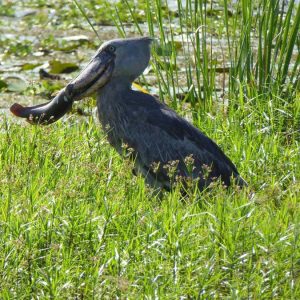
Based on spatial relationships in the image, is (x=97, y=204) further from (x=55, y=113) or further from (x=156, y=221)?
(x=55, y=113)

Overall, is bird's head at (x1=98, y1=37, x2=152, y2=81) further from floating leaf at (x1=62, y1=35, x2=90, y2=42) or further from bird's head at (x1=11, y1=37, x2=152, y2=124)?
floating leaf at (x1=62, y1=35, x2=90, y2=42)

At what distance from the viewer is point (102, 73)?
6.24 metres

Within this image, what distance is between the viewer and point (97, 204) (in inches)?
200

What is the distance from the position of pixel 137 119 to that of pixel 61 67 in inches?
109

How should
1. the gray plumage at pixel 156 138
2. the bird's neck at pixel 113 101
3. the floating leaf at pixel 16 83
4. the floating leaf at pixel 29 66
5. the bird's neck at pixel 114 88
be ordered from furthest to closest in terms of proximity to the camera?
1. the floating leaf at pixel 29 66
2. the floating leaf at pixel 16 83
3. the bird's neck at pixel 114 88
4. the bird's neck at pixel 113 101
5. the gray plumage at pixel 156 138

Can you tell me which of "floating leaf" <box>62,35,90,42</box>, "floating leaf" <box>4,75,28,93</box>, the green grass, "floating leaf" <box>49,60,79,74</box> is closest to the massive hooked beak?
the green grass

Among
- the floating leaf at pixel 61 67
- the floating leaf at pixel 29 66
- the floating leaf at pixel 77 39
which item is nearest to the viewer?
the floating leaf at pixel 61 67

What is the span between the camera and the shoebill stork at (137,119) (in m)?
5.89

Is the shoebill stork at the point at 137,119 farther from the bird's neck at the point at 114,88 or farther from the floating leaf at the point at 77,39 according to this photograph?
the floating leaf at the point at 77,39

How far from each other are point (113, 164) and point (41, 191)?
720mm

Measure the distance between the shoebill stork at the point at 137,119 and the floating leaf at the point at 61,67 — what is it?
229cm

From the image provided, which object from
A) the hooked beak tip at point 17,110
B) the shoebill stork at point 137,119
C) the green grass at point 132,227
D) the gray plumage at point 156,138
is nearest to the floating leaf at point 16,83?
the green grass at point 132,227

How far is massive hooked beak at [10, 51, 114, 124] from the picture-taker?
6223mm

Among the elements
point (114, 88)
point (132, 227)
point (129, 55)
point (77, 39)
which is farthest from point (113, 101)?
point (77, 39)
